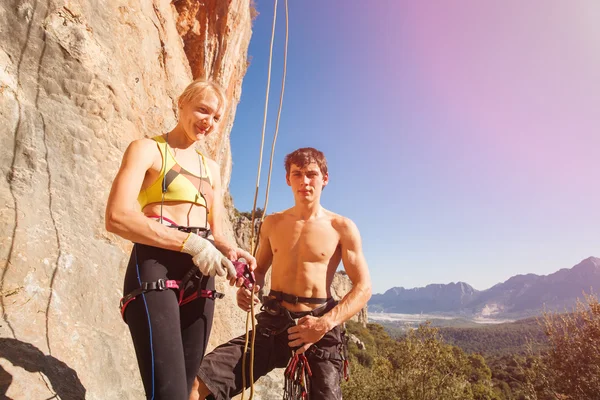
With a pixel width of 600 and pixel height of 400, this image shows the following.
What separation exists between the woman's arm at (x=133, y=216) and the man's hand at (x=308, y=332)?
1240 mm

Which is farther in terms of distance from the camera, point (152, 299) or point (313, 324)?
point (313, 324)

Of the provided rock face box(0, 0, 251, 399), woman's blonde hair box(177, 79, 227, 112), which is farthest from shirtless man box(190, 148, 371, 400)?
rock face box(0, 0, 251, 399)

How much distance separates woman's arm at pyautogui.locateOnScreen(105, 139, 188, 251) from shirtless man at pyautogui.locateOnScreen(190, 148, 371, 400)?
2.61ft

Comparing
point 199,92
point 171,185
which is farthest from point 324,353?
point 199,92

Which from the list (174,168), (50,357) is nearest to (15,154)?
(50,357)

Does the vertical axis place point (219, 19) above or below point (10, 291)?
above

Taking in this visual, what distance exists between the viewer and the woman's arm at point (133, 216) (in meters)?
1.78

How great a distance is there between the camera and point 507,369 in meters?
57.3

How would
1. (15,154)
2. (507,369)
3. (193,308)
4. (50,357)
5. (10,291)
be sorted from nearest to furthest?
(193,308) < (50,357) < (10,291) < (15,154) < (507,369)

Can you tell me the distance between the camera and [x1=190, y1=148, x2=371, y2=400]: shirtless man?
8.52 feet

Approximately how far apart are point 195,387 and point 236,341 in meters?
0.46

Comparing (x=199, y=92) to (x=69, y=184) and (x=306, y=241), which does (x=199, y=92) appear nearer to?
(x=306, y=241)

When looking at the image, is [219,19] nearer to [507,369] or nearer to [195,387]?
[195,387]

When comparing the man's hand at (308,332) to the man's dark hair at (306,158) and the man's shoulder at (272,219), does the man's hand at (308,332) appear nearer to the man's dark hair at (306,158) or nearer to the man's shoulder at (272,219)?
the man's shoulder at (272,219)
